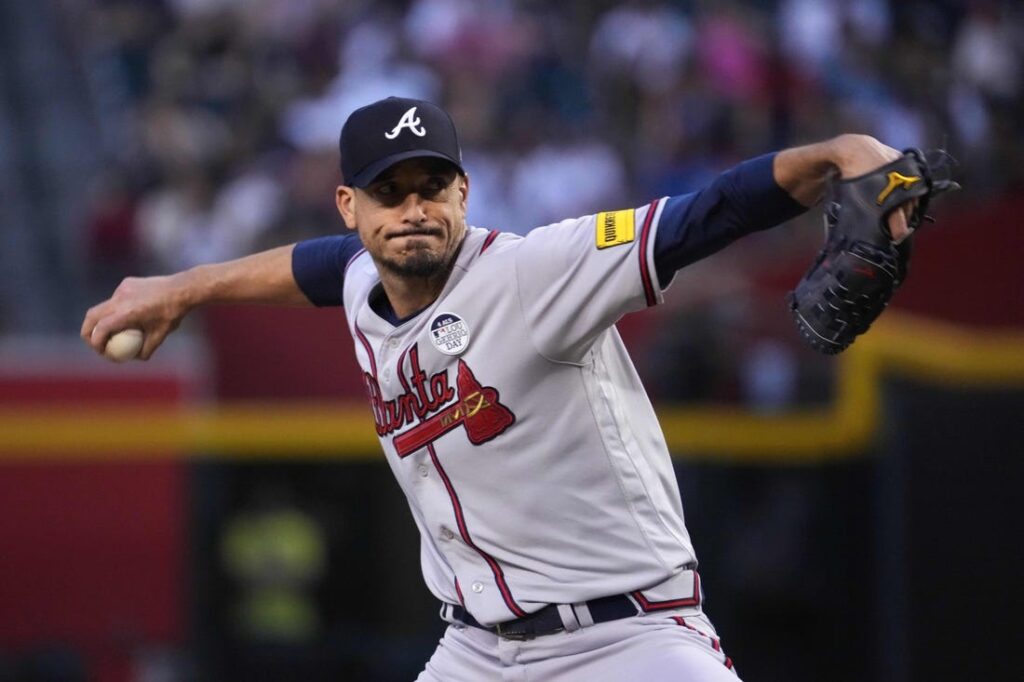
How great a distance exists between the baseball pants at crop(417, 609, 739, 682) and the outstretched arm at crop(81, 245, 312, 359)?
3.64ft

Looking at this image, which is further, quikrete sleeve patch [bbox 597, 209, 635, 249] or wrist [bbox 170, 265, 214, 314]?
wrist [bbox 170, 265, 214, 314]

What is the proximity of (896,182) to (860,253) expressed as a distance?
155mm

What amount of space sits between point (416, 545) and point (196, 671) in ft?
4.67

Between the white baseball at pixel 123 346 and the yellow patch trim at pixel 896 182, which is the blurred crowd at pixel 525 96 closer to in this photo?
the white baseball at pixel 123 346

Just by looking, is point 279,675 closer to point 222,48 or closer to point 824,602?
point 824,602

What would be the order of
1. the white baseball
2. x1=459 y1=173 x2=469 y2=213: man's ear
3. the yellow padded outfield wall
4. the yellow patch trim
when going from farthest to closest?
the yellow padded outfield wall, the white baseball, x1=459 y1=173 x2=469 y2=213: man's ear, the yellow patch trim

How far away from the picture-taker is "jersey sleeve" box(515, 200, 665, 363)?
3.31m

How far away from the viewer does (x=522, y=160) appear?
10.7 meters

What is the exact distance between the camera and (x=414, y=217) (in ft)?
11.7

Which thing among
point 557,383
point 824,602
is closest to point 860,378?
point 824,602

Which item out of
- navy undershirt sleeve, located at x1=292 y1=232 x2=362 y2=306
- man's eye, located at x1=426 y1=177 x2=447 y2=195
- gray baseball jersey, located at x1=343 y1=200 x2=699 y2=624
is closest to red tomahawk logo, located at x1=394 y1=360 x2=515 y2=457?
gray baseball jersey, located at x1=343 y1=200 x2=699 y2=624

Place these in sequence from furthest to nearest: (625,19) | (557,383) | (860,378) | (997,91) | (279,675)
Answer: (625,19) → (997,91) → (279,675) → (860,378) → (557,383)

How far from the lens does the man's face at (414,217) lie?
357 cm

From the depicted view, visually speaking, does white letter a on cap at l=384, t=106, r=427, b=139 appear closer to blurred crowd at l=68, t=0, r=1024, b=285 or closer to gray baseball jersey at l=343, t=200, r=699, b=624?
gray baseball jersey at l=343, t=200, r=699, b=624
